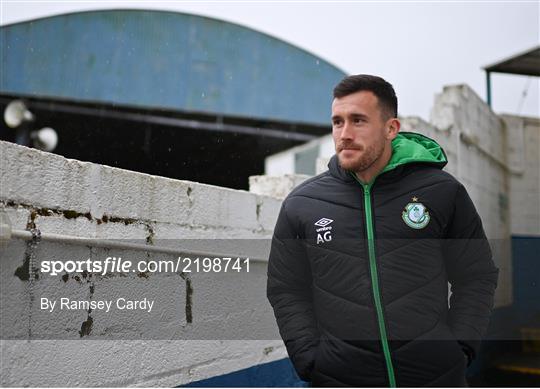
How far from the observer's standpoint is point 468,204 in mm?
2047

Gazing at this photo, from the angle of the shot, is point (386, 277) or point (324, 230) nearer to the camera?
point (386, 277)

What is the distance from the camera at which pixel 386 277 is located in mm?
1921

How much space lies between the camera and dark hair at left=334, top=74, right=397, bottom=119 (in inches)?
80.5

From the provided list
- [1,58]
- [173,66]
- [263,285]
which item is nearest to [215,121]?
[173,66]

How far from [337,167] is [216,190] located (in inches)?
46.0

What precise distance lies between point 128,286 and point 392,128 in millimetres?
1311

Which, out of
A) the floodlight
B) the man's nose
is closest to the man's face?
the man's nose

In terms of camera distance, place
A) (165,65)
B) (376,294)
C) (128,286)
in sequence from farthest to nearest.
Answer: (165,65), (128,286), (376,294)

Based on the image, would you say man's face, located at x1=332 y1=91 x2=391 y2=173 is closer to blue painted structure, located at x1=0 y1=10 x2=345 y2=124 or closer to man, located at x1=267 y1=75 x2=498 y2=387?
man, located at x1=267 y1=75 x2=498 y2=387

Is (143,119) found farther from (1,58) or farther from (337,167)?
(337,167)

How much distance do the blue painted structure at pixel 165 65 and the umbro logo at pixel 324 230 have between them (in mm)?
9382

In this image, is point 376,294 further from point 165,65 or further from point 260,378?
point 165,65

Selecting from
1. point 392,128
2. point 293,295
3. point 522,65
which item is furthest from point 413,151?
point 522,65

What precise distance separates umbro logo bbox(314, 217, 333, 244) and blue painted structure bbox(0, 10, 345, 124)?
30.8 ft
